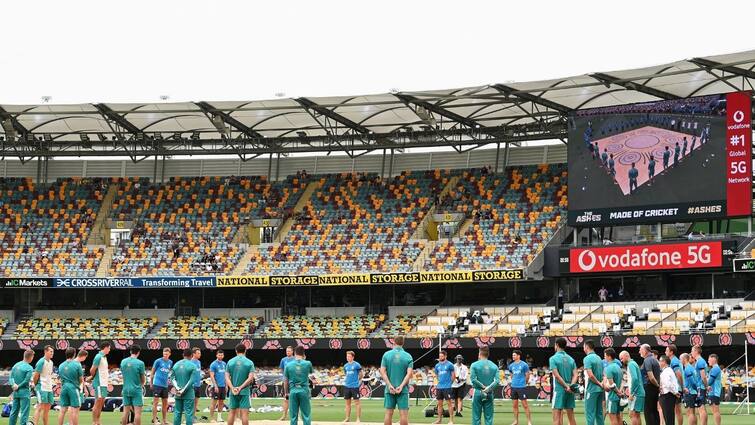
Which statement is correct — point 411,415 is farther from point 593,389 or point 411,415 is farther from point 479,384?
point 593,389

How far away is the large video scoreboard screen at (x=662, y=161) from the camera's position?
45.5m

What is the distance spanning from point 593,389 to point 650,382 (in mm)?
1162

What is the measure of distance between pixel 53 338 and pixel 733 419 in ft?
110

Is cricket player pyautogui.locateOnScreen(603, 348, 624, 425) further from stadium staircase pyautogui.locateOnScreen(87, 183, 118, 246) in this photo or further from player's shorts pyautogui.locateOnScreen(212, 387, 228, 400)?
stadium staircase pyautogui.locateOnScreen(87, 183, 118, 246)

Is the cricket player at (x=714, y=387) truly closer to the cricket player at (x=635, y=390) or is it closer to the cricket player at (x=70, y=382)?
the cricket player at (x=635, y=390)

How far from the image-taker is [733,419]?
3033 cm

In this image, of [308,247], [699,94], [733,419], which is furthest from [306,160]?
[733,419]

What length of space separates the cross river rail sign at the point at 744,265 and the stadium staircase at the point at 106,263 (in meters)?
29.3

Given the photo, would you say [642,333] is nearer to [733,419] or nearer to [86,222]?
[733,419]

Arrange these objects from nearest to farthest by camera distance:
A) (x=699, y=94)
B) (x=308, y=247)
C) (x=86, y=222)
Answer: (x=699, y=94), (x=308, y=247), (x=86, y=222)

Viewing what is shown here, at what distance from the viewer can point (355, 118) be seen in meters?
55.2

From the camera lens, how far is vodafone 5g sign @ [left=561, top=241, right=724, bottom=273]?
47.1 meters

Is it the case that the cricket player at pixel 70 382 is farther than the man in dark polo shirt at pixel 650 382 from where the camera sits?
Yes

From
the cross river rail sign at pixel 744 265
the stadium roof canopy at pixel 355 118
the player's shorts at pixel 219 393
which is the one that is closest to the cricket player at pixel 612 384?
the player's shorts at pixel 219 393
